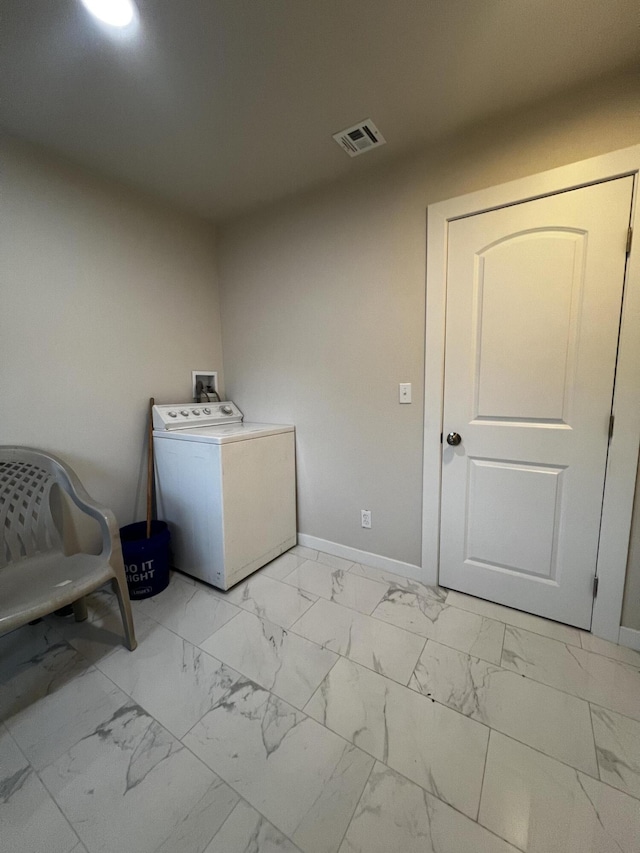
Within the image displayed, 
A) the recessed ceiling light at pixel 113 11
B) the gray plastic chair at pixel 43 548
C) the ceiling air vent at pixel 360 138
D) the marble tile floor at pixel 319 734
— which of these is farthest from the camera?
the ceiling air vent at pixel 360 138

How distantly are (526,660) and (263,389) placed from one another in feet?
6.68

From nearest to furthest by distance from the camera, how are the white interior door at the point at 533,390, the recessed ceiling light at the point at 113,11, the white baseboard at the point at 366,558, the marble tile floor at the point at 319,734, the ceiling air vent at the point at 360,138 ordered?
the marble tile floor at the point at 319,734 → the recessed ceiling light at the point at 113,11 → the white interior door at the point at 533,390 → the ceiling air vent at the point at 360,138 → the white baseboard at the point at 366,558


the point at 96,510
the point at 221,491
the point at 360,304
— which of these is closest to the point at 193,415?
the point at 221,491

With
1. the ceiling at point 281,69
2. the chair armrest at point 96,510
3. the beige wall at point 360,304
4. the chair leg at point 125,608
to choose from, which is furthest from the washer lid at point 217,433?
the ceiling at point 281,69

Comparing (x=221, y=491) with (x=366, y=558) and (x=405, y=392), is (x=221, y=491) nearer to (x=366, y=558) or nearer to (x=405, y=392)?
(x=366, y=558)

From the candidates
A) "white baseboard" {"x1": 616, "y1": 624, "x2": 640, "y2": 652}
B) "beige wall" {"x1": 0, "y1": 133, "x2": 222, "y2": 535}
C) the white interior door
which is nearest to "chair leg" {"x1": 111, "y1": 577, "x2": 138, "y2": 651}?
"beige wall" {"x1": 0, "y1": 133, "x2": 222, "y2": 535}

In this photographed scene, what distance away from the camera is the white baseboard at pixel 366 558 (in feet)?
6.28

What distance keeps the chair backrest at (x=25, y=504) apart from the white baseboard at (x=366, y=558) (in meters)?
1.43

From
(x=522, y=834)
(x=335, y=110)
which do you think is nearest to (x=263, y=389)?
(x=335, y=110)

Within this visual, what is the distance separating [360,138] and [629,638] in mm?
2561

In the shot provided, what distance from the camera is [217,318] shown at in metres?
2.50

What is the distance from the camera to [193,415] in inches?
85.5

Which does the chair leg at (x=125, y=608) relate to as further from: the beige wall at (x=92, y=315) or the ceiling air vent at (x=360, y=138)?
the ceiling air vent at (x=360, y=138)

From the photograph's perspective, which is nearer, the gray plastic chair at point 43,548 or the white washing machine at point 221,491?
the gray plastic chair at point 43,548
